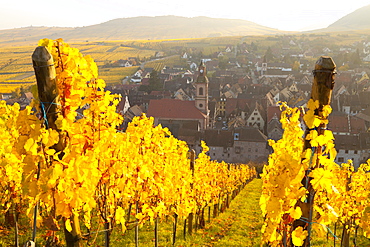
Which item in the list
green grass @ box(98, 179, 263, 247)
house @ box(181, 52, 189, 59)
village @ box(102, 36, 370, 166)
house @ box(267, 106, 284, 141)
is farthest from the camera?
house @ box(181, 52, 189, 59)

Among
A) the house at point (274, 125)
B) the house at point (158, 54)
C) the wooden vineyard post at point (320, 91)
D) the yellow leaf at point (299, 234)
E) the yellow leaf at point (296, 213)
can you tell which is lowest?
the house at point (274, 125)

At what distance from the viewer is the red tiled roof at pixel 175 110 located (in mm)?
55875

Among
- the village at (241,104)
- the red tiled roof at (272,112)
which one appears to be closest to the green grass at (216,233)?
the village at (241,104)

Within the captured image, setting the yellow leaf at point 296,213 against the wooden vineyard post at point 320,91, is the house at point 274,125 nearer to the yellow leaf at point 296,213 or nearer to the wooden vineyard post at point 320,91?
the wooden vineyard post at point 320,91

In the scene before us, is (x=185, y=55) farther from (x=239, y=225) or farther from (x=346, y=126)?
(x=239, y=225)

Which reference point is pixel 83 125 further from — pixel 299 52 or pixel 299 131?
pixel 299 52

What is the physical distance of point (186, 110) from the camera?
56.6 m

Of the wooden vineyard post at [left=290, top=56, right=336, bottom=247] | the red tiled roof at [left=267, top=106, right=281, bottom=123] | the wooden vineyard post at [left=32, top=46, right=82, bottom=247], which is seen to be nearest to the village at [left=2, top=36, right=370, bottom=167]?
the red tiled roof at [left=267, top=106, right=281, bottom=123]

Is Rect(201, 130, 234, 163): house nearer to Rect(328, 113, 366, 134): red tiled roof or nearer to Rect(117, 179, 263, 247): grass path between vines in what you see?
Rect(328, 113, 366, 134): red tiled roof

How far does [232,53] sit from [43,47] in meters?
155

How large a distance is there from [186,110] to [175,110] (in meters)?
2.24

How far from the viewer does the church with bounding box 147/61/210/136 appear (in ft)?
179

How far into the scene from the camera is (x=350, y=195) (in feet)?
36.5

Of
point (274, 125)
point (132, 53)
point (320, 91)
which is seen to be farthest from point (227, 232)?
point (132, 53)
